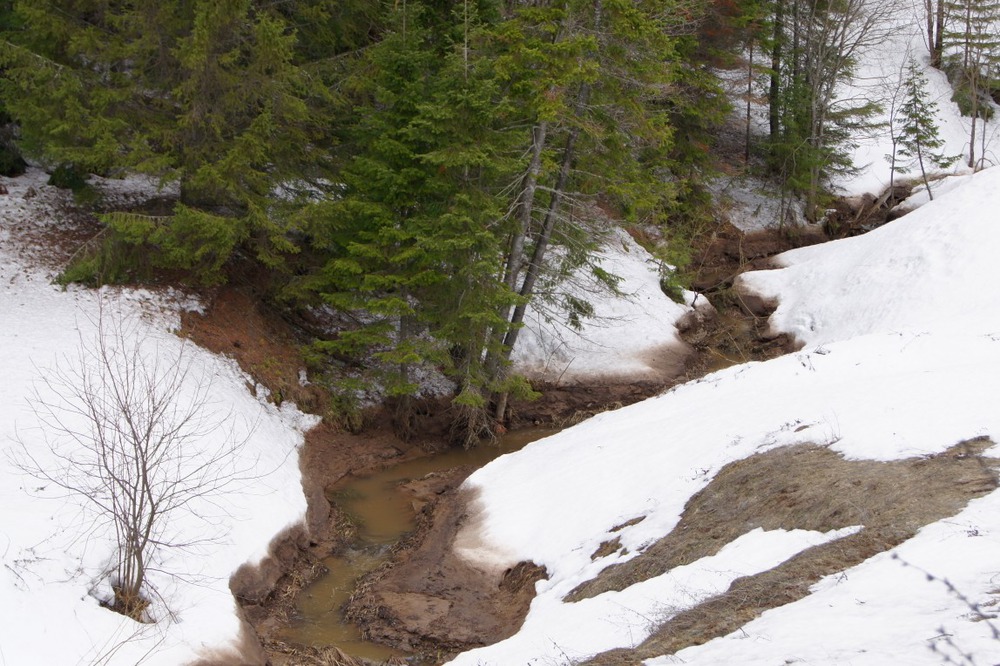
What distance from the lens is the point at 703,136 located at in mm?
26359

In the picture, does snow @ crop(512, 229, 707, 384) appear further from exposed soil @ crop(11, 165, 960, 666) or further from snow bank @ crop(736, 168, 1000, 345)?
snow bank @ crop(736, 168, 1000, 345)

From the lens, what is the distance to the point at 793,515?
306 inches

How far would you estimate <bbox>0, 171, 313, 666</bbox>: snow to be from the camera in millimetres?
7824

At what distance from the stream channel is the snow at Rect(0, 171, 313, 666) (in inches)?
36.2

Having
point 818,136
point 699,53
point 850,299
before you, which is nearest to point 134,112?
point 850,299

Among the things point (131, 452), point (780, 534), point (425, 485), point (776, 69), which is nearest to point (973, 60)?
point (776, 69)

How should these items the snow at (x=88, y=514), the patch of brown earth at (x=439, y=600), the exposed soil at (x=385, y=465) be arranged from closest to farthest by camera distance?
the snow at (x=88, y=514) < the patch of brown earth at (x=439, y=600) < the exposed soil at (x=385, y=465)

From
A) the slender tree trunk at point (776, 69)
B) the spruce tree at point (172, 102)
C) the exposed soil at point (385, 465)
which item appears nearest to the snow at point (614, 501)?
the exposed soil at point (385, 465)

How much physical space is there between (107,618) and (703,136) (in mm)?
22987

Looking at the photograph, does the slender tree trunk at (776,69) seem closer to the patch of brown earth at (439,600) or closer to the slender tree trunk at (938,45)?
the slender tree trunk at (938,45)

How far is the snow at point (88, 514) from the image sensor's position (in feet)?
25.7

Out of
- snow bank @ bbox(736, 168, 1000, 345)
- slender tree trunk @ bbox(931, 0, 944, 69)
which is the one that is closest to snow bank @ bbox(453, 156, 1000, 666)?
snow bank @ bbox(736, 168, 1000, 345)

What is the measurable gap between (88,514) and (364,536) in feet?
13.8

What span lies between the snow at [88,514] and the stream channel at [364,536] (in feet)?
3.01
